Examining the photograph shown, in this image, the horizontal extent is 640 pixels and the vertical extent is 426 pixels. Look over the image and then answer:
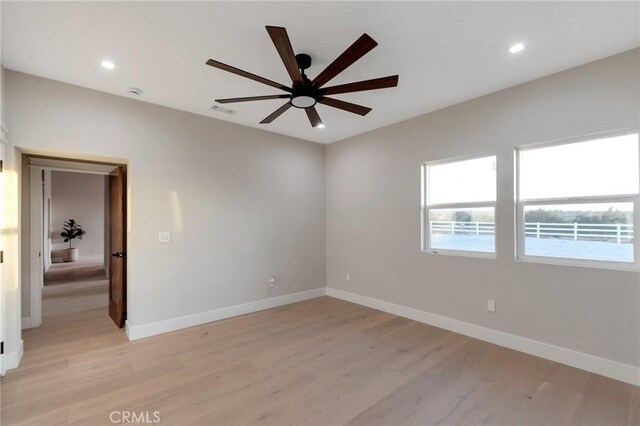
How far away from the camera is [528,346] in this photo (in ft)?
9.71

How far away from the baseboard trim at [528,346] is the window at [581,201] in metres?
0.87

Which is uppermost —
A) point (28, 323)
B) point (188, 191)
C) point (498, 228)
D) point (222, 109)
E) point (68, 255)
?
point (222, 109)

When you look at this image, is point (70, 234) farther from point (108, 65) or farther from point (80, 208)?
point (108, 65)

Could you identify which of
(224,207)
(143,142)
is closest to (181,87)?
(143,142)

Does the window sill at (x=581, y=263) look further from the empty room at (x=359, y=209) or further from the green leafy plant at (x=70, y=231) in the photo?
the green leafy plant at (x=70, y=231)

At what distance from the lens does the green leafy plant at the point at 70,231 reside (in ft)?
31.1

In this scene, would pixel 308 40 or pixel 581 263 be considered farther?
pixel 581 263

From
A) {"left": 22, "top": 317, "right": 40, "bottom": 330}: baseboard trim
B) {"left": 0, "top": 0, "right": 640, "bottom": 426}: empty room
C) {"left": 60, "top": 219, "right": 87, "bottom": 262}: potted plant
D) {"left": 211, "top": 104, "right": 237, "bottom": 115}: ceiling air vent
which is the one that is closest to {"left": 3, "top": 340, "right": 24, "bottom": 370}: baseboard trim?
{"left": 0, "top": 0, "right": 640, "bottom": 426}: empty room

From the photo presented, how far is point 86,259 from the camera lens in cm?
973

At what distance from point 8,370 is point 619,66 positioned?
6190 millimetres

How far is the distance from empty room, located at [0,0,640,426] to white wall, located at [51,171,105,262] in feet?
23.0

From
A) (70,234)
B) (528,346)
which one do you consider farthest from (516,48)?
(70,234)

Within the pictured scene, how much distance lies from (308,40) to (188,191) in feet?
8.25

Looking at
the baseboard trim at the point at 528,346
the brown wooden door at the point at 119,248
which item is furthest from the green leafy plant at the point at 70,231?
the baseboard trim at the point at 528,346
